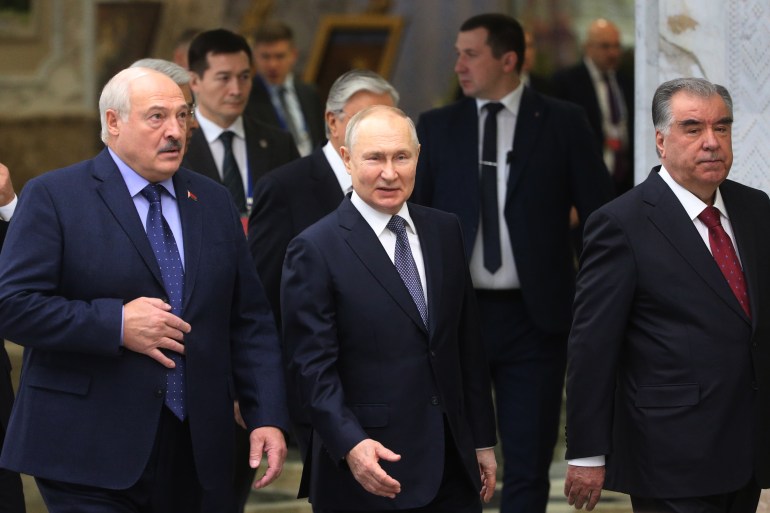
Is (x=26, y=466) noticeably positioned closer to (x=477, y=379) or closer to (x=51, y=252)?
(x=51, y=252)

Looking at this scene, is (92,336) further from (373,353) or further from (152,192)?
(373,353)

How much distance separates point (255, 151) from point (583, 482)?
2633mm

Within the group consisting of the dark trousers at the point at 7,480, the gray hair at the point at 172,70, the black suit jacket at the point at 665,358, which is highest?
the gray hair at the point at 172,70

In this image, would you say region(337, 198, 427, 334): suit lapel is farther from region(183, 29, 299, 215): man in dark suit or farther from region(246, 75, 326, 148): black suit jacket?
region(246, 75, 326, 148): black suit jacket

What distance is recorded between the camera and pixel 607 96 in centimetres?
1166

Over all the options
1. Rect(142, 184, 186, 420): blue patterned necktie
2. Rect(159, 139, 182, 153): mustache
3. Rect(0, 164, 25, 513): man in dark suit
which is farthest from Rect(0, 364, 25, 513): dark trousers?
Rect(159, 139, 182, 153): mustache

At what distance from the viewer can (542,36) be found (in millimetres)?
15727

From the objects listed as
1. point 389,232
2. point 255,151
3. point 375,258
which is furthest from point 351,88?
point 375,258

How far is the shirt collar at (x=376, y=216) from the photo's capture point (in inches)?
197

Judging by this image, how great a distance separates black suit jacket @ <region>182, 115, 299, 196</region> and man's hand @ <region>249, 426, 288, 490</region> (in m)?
2.13

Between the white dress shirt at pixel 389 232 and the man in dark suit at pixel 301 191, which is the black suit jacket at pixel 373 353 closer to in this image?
the white dress shirt at pixel 389 232

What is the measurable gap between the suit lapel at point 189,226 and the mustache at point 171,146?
0.49 feet

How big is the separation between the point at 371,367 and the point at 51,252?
0.99 metres

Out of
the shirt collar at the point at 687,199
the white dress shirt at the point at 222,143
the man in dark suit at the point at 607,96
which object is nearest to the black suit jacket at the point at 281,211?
the white dress shirt at the point at 222,143
